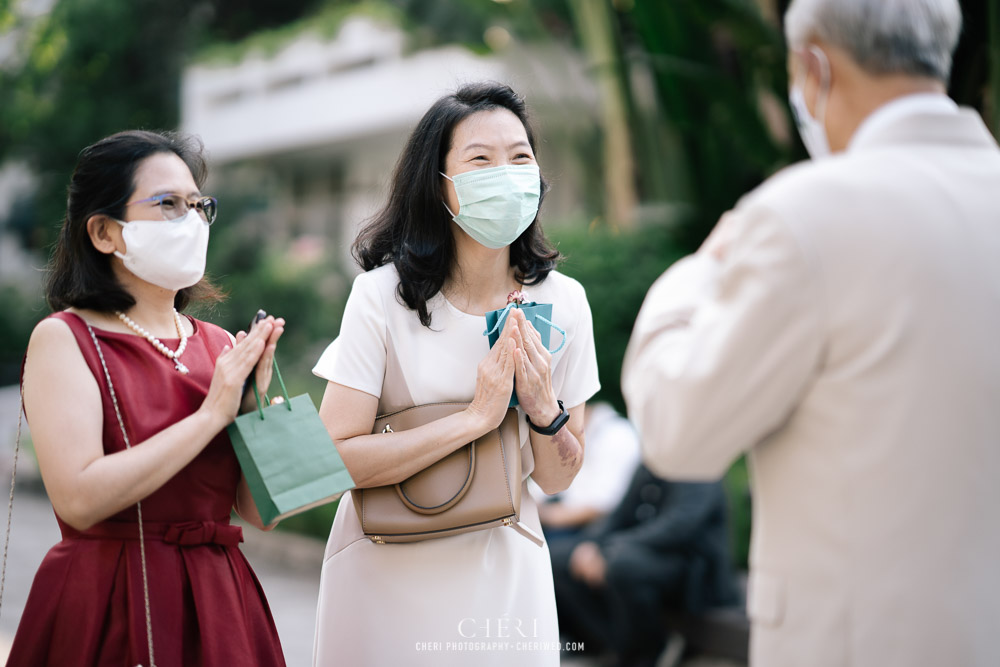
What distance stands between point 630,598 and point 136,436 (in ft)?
11.2

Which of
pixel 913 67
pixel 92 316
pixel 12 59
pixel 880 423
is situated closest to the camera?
pixel 880 423

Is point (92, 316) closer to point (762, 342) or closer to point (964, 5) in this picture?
point (762, 342)

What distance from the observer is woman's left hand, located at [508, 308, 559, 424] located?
2289 mm

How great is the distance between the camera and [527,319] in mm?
2365

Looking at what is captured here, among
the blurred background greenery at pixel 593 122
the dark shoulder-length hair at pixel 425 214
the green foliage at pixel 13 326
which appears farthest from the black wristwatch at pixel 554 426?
the green foliage at pixel 13 326

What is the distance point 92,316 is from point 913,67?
1.81 metres

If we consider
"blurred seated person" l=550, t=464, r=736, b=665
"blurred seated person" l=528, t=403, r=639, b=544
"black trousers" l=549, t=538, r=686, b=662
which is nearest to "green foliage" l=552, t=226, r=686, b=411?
"blurred seated person" l=528, t=403, r=639, b=544

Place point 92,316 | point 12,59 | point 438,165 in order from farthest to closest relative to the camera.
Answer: point 12,59, point 438,165, point 92,316

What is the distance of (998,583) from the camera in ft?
4.85

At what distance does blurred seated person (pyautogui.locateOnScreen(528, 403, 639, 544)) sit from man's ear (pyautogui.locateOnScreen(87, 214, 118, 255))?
142 inches

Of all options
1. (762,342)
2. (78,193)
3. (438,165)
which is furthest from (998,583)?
(78,193)

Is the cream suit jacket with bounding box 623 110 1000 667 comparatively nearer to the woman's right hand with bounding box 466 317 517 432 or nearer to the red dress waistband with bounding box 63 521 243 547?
the woman's right hand with bounding box 466 317 517 432

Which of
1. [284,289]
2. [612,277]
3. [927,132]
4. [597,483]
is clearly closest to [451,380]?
[927,132]

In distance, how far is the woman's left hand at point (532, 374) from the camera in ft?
7.51
